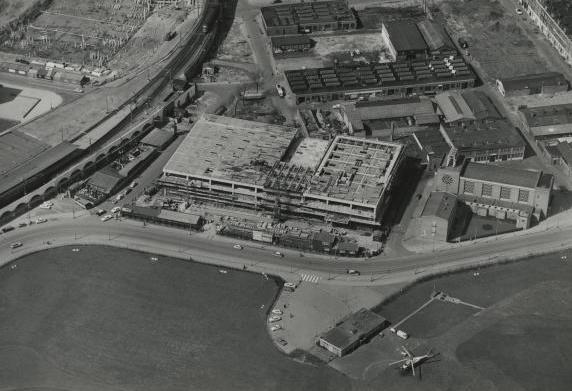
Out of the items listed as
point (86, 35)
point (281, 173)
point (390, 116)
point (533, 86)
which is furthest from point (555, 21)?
point (86, 35)

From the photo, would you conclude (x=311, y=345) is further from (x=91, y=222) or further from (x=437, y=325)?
(x=91, y=222)

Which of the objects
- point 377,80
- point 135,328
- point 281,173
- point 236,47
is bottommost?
point 377,80

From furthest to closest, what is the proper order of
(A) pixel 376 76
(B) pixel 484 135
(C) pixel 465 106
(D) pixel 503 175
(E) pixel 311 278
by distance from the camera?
(A) pixel 376 76 < (C) pixel 465 106 < (B) pixel 484 135 < (D) pixel 503 175 < (E) pixel 311 278

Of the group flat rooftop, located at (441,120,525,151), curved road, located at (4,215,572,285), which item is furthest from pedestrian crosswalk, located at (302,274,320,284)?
flat rooftop, located at (441,120,525,151)

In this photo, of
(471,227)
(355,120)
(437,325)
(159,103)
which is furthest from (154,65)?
(437,325)

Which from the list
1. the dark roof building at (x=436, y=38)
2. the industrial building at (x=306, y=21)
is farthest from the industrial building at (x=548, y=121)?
the industrial building at (x=306, y=21)

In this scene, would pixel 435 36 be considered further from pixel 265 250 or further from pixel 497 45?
pixel 265 250
